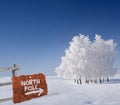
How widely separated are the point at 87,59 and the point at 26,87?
213 ft

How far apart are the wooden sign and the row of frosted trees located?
62599 mm

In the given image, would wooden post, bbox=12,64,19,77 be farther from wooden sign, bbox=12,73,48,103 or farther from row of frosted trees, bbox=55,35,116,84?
row of frosted trees, bbox=55,35,116,84

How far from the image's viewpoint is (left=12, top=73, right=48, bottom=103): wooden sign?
824 cm

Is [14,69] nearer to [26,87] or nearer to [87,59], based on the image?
[26,87]

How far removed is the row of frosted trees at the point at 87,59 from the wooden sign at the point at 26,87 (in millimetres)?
62599

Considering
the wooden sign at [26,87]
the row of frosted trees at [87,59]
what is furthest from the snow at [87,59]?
the wooden sign at [26,87]

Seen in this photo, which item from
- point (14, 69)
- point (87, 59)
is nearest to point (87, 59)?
point (87, 59)

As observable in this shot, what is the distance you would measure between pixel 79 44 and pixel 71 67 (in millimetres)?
6789

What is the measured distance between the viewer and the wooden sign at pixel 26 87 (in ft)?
27.0

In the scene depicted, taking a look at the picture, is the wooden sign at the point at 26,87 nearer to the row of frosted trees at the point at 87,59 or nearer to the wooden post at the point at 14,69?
the wooden post at the point at 14,69

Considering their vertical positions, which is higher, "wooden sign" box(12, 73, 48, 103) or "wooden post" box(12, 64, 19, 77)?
"wooden post" box(12, 64, 19, 77)

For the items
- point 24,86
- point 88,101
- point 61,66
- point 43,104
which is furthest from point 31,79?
point 61,66

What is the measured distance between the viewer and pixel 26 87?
27.3 ft

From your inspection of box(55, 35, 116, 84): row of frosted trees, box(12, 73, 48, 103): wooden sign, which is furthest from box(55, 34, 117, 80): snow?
box(12, 73, 48, 103): wooden sign
